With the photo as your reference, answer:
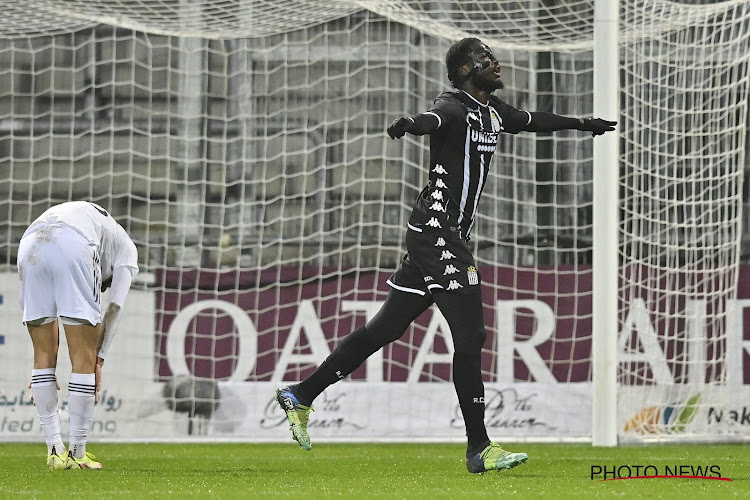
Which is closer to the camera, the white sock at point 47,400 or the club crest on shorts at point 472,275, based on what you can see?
the club crest on shorts at point 472,275

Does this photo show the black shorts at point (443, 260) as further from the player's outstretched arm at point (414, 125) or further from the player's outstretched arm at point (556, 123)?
the player's outstretched arm at point (556, 123)

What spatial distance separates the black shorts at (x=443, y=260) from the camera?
4852 millimetres

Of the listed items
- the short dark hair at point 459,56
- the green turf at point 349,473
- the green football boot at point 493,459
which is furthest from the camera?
the short dark hair at point 459,56

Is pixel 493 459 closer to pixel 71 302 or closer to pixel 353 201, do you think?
pixel 71 302

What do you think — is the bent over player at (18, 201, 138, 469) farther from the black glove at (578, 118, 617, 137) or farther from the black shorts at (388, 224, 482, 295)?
the black glove at (578, 118, 617, 137)

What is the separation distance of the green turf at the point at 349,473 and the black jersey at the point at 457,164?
0.99m

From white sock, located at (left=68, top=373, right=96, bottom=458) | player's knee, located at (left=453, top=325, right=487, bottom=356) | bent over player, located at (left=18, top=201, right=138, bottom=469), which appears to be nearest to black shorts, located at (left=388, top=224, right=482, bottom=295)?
player's knee, located at (left=453, top=325, right=487, bottom=356)

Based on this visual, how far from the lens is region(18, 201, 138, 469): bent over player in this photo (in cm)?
507

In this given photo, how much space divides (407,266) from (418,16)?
2.97 m

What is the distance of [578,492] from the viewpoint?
4.26 m

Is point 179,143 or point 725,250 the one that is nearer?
point 725,250

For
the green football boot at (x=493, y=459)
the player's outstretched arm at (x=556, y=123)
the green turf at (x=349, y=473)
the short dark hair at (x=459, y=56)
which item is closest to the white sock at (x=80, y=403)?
the green turf at (x=349, y=473)

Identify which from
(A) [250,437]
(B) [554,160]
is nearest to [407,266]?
(A) [250,437]

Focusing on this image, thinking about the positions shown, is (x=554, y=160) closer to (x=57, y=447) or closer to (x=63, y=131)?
(x=63, y=131)
